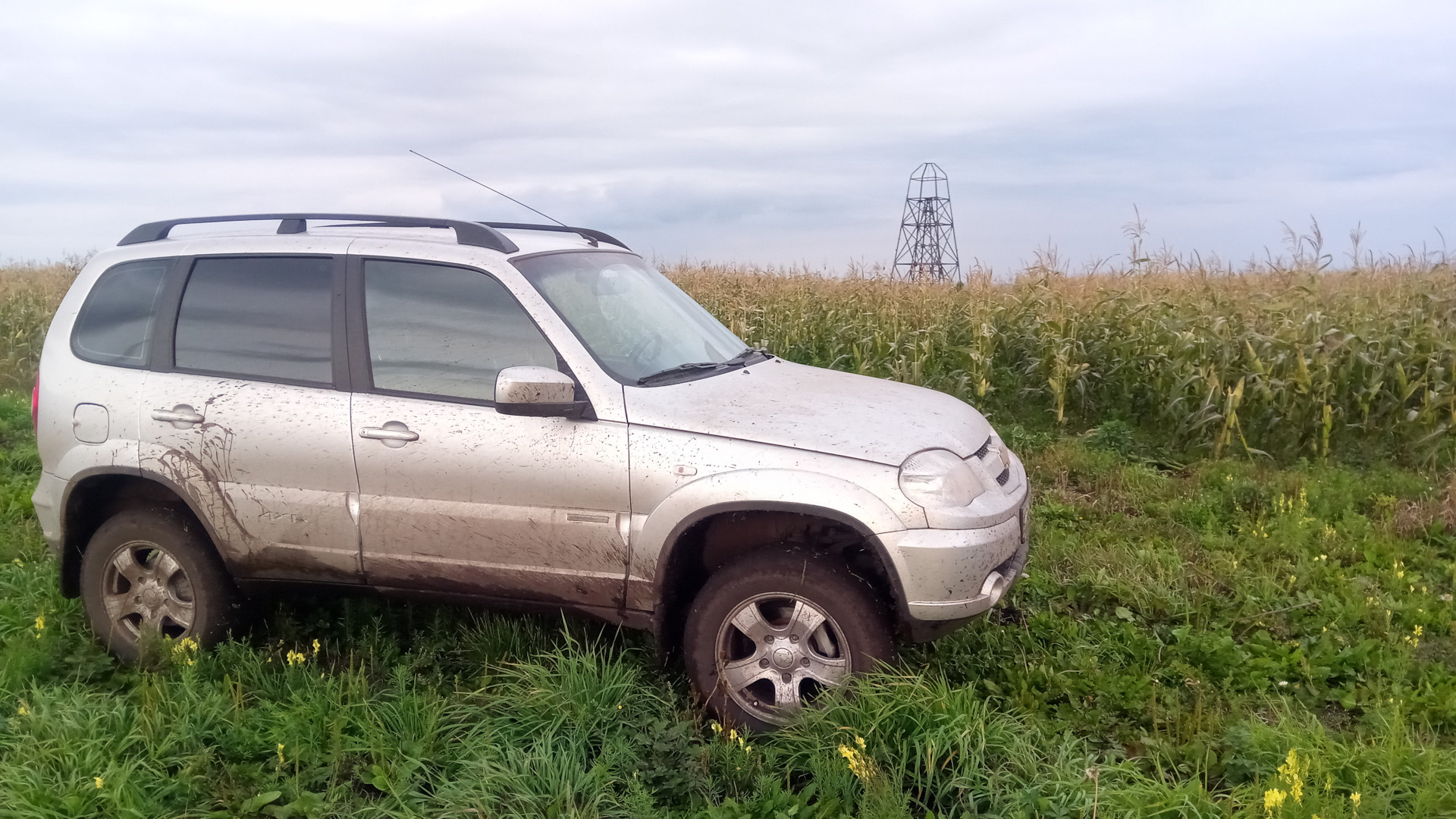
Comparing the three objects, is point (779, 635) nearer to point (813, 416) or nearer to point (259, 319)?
point (813, 416)

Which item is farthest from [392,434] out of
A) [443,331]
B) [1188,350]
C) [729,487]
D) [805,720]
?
[1188,350]

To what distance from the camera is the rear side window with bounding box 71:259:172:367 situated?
420 centimetres

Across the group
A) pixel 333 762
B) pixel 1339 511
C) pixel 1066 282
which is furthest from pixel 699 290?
pixel 333 762

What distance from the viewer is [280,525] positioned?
3904mm

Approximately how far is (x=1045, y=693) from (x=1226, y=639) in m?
1.00

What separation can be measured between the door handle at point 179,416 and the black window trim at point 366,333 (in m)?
0.72

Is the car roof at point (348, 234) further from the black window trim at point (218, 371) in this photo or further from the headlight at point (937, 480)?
the headlight at point (937, 480)

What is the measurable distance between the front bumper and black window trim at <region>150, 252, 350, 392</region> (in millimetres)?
2325

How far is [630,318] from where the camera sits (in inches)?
164

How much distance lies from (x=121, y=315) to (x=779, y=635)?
3292mm

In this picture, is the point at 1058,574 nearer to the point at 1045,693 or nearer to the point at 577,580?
the point at 1045,693

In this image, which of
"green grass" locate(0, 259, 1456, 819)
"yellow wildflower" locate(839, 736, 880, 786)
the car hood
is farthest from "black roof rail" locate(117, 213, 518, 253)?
"yellow wildflower" locate(839, 736, 880, 786)

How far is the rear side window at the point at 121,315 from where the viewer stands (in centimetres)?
420

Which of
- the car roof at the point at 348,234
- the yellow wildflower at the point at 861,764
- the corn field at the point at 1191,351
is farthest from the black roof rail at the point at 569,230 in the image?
the corn field at the point at 1191,351
